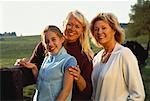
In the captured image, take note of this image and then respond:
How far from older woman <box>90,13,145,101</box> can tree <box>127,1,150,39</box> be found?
966 centimetres

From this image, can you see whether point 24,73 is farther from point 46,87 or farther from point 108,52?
point 108,52

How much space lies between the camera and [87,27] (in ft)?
A: 8.85

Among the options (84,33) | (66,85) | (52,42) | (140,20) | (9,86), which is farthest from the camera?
(140,20)

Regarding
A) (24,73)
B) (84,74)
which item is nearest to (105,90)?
(84,74)

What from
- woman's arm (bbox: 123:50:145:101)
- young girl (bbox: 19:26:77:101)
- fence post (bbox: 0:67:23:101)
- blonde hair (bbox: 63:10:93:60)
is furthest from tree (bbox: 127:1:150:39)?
fence post (bbox: 0:67:23:101)

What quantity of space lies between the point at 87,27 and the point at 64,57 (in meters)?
0.37

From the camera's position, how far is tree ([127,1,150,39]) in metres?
12.4

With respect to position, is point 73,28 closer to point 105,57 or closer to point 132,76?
point 105,57

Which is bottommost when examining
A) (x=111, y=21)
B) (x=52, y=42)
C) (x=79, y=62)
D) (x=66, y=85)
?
(x=66, y=85)

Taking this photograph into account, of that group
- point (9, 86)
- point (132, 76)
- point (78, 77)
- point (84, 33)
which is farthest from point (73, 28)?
point (9, 86)

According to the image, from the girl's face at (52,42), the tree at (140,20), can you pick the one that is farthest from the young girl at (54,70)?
the tree at (140,20)

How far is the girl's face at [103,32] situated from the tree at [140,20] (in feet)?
31.7

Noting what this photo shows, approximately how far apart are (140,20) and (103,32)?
1079 cm

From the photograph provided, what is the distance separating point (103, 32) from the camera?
102 inches
